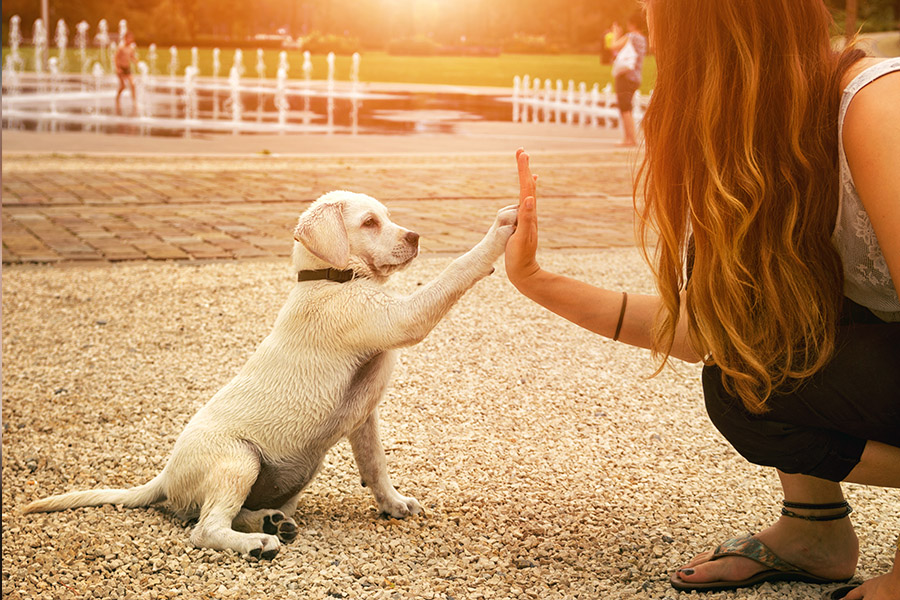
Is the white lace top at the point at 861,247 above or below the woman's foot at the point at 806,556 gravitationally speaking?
above

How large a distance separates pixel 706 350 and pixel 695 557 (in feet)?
2.10

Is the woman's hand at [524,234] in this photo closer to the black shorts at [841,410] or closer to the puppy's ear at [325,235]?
the puppy's ear at [325,235]

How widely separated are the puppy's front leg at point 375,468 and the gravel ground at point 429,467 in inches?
2.5

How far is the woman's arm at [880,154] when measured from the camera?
212cm

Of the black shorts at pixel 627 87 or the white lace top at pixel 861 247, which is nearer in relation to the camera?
the white lace top at pixel 861 247

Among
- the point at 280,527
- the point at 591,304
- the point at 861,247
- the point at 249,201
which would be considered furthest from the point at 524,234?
the point at 249,201

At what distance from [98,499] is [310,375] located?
841 mm

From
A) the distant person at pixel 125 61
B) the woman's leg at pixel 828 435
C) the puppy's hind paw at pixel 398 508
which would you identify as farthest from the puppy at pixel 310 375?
the distant person at pixel 125 61

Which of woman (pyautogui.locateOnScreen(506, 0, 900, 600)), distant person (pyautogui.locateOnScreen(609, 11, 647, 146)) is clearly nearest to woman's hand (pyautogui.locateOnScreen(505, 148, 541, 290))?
woman (pyautogui.locateOnScreen(506, 0, 900, 600))

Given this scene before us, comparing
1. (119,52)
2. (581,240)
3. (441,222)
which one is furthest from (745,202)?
(119,52)

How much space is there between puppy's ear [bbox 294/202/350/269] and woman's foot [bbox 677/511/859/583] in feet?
4.32

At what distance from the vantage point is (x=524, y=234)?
2740mm

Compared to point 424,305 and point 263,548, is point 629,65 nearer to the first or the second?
point 424,305

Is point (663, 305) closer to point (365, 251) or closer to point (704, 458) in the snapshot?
point (365, 251)
